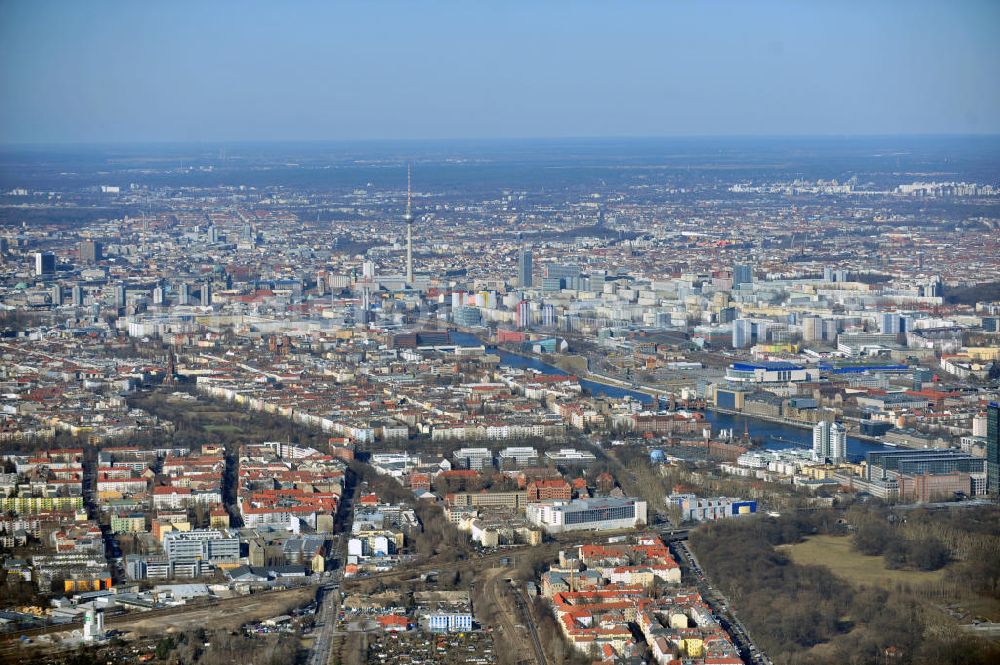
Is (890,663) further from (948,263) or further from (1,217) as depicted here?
(1,217)

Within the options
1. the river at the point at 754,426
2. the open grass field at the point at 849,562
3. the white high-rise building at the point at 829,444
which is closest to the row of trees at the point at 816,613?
the open grass field at the point at 849,562

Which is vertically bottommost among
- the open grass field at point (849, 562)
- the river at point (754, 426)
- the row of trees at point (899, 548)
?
the river at point (754, 426)

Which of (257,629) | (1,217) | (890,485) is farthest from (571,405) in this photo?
(1,217)

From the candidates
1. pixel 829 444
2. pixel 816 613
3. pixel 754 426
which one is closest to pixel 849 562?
pixel 816 613

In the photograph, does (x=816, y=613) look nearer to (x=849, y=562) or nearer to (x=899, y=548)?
(x=849, y=562)

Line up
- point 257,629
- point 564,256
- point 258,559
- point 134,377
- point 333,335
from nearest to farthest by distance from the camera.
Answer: point 257,629 < point 258,559 < point 134,377 < point 333,335 < point 564,256

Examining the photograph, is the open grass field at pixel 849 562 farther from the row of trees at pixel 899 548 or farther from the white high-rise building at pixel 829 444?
the white high-rise building at pixel 829 444
